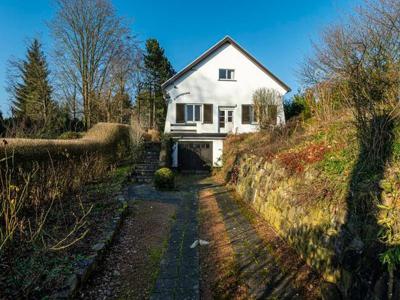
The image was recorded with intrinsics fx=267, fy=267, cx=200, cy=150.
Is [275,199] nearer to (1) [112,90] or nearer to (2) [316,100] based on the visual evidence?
(2) [316,100]

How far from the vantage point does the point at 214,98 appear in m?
19.9

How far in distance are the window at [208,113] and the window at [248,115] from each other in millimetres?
2444

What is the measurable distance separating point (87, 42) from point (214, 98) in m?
12.6

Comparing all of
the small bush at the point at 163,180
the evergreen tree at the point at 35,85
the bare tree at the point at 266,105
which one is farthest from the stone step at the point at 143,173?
the evergreen tree at the point at 35,85

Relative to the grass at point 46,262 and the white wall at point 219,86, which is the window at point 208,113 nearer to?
the white wall at point 219,86

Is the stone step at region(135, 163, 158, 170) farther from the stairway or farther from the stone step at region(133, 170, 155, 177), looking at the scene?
the stone step at region(133, 170, 155, 177)

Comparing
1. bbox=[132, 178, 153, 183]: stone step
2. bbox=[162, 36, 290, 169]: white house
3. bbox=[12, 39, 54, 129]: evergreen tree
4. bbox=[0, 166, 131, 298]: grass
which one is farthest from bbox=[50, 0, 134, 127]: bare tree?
bbox=[0, 166, 131, 298]: grass

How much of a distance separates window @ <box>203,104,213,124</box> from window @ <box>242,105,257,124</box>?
2.44 metres

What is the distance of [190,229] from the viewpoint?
630 centimetres

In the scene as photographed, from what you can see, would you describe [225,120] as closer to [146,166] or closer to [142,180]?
[146,166]

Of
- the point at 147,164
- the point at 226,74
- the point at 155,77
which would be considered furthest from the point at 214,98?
the point at 155,77

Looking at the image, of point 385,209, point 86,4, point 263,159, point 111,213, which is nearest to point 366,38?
point 263,159

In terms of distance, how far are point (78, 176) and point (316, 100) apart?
24.8 feet

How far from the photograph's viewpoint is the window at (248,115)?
20.1 m
